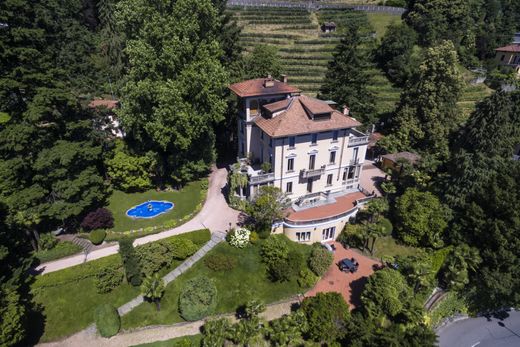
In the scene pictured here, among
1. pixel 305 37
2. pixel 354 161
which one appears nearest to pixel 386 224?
pixel 354 161

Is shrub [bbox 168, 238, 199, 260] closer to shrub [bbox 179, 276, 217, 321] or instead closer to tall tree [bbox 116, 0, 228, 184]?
shrub [bbox 179, 276, 217, 321]

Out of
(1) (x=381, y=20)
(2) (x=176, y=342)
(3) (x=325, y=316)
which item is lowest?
(2) (x=176, y=342)

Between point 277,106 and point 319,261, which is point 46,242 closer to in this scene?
point 319,261

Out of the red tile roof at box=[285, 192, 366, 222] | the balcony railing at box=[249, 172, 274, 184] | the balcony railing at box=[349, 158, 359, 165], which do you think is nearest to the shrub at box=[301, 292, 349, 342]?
the red tile roof at box=[285, 192, 366, 222]

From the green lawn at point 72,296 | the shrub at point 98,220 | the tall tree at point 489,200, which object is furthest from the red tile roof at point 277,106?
the green lawn at point 72,296

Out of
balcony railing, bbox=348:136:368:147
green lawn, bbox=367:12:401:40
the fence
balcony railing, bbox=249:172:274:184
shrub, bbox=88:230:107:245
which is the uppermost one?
the fence
